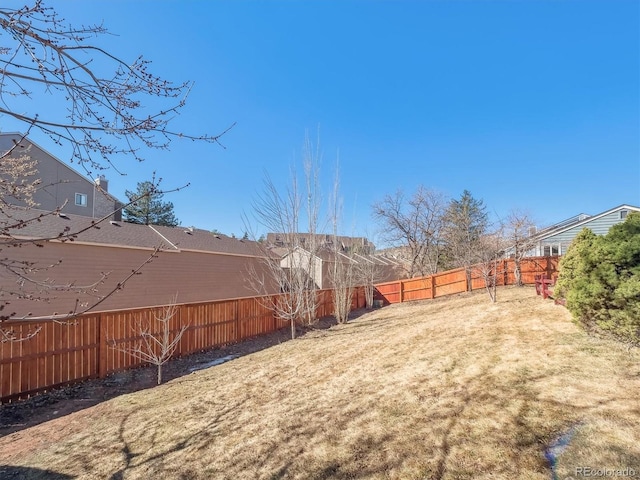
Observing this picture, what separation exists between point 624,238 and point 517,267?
10653 millimetres

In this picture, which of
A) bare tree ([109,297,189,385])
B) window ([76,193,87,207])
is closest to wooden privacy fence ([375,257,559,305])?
bare tree ([109,297,189,385])

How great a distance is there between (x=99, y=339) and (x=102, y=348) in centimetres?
20

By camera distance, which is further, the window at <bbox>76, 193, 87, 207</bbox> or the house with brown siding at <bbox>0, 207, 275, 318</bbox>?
the window at <bbox>76, 193, 87, 207</bbox>

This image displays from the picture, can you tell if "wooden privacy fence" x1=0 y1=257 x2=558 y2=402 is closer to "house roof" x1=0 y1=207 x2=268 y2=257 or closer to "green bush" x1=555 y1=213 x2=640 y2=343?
"house roof" x1=0 y1=207 x2=268 y2=257

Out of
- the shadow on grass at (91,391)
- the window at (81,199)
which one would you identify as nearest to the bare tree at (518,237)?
the shadow on grass at (91,391)

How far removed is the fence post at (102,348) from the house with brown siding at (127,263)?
0.68 m

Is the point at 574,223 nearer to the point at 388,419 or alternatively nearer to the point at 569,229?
the point at 569,229

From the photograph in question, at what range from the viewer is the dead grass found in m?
2.53

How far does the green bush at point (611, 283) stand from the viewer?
3.46m

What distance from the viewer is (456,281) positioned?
50.3 ft

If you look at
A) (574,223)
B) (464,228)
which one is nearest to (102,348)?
(464,228)

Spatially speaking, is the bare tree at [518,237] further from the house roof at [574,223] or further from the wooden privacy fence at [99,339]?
the wooden privacy fence at [99,339]

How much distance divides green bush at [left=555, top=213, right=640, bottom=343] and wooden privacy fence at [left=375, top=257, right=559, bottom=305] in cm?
881

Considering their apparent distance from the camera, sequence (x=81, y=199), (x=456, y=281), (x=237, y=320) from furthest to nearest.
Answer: (x=81, y=199), (x=456, y=281), (x=237, y=320)
